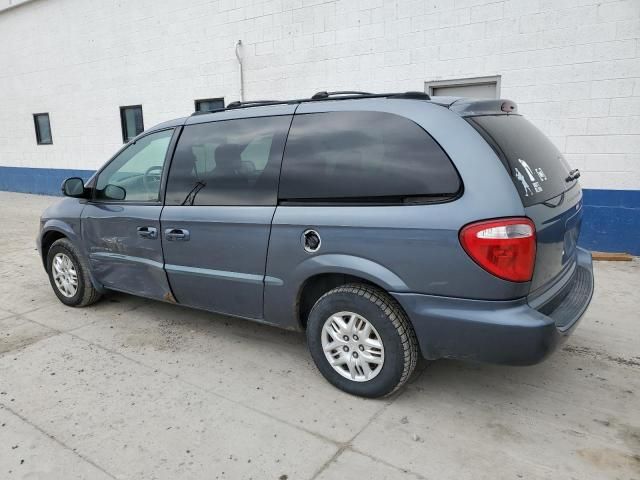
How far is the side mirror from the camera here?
13.7 feet

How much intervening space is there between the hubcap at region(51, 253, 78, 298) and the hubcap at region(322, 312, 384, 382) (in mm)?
2865

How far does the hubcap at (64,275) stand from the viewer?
4680 mm

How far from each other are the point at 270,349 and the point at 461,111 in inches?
87.7

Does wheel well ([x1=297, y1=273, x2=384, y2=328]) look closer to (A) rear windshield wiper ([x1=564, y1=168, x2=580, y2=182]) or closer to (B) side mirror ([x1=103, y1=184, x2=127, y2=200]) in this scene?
(A) rear windshield wiper ([x1=564, y1=168, x2=580, y2=182])

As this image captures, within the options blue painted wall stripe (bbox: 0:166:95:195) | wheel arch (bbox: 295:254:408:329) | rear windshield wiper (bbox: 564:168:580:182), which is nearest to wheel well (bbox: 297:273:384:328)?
wheel arch (bbox: 295:254:408:329)

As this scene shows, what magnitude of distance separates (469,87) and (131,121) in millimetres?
8166

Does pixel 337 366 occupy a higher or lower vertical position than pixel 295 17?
lower

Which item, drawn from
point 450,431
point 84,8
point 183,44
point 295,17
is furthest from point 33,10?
point 450,431

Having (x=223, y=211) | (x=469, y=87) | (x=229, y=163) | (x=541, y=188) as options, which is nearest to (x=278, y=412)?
(x=223, y=211)

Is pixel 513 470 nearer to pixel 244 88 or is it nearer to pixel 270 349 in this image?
pixel 270 349

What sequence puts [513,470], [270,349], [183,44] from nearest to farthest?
[513,470] → [270,349] → [183,44]

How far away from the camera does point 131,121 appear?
1161cm

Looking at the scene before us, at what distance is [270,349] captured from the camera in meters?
3.80

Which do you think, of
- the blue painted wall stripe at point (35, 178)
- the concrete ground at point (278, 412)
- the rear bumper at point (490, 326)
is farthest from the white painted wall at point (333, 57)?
the rear bumper at point (490, 326)
